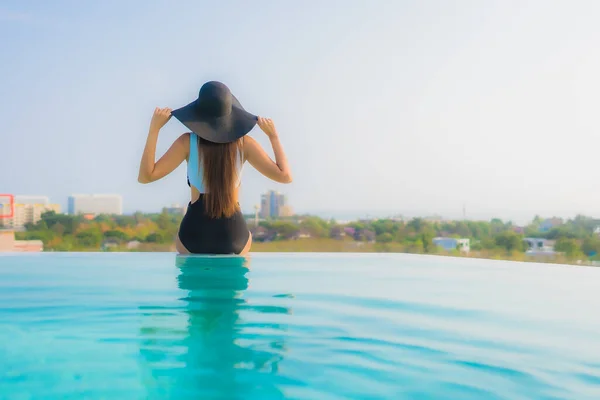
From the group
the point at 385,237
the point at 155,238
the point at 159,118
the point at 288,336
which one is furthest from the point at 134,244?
the point at 288,336

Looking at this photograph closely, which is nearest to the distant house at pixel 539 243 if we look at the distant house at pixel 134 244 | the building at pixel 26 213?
the distant house at pixel 134 244

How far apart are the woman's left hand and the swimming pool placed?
0.84 metres

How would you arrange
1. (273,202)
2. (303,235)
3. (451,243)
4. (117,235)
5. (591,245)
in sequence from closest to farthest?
1. (303,235)
2. (117,235)
3. (591,245)
4. (451,243)
5. (273,202)

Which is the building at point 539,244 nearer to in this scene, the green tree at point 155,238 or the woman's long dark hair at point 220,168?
the green tree at point 155,238

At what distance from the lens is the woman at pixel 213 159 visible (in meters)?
3.17

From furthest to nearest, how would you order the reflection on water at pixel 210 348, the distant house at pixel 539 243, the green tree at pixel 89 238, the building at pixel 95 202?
the building at pixel 95 202 < the distant house at pixel 539 243 < the green tree at pixel 89 238 < the reflection on water at pixel 210 348

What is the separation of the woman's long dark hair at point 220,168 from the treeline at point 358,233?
2016cm

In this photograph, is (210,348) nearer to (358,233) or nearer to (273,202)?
(358,233)

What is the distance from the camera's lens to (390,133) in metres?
36.8

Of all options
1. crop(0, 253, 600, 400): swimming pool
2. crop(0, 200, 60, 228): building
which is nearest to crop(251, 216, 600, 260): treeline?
crop(0, 200, 60, 228): building

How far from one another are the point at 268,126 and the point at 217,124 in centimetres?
29

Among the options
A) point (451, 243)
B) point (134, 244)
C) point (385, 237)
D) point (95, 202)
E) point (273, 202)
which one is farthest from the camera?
point (95, 202)

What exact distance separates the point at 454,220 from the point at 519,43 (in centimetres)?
1203

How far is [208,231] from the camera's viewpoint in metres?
3.36
